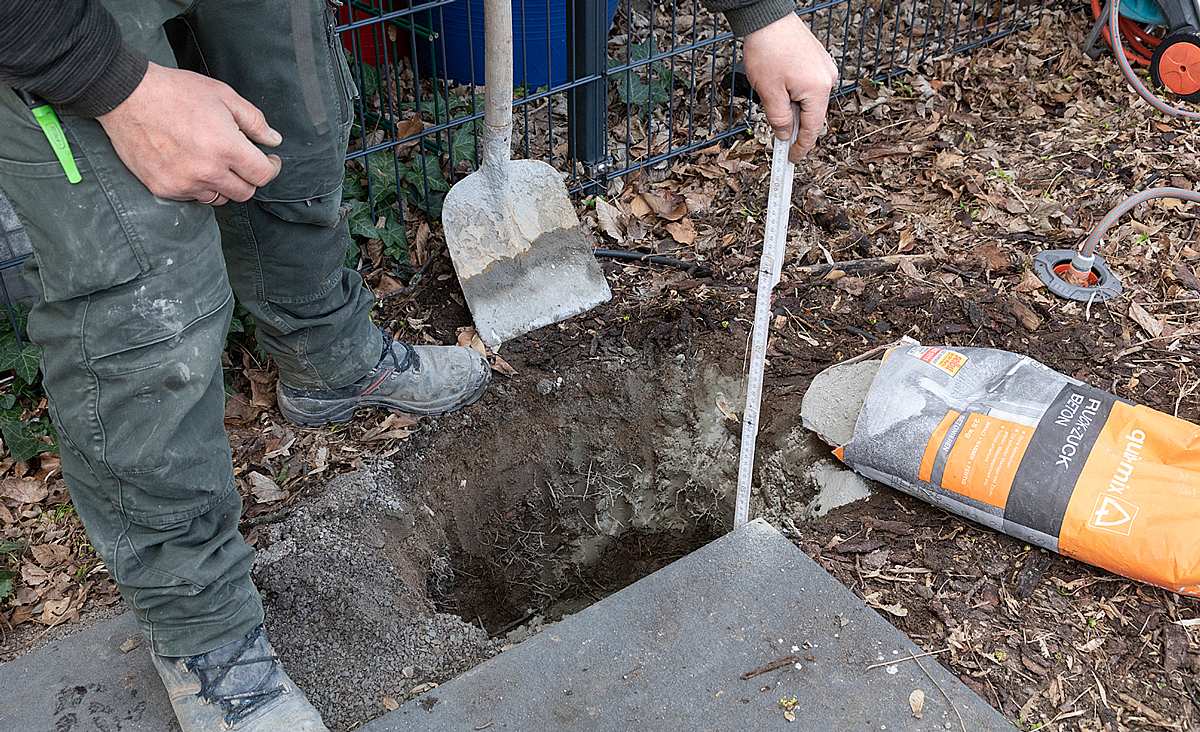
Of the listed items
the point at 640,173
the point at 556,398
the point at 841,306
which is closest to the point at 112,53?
the point at 556,398

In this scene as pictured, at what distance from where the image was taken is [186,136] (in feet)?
4.95

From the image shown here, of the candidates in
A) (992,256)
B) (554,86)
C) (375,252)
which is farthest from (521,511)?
(992,256)

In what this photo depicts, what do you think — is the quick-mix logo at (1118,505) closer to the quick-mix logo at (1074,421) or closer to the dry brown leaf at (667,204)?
the quick-mix logo at (1074,421)

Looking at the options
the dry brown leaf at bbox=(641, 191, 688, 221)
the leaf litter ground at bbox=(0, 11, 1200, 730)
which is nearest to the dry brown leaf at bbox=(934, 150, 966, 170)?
the leaf litter ground at bbox=(0, 11, 1200, 730)

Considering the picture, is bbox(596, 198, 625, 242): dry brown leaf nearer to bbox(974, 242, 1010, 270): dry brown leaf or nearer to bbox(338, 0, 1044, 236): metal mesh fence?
bbox(338, 0, 1044, 236): metal mesh fence

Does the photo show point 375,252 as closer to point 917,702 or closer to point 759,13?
point 759,13

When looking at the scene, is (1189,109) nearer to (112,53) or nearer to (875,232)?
(875,232)

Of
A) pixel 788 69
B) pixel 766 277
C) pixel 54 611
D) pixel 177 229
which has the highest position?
pixel 788 69

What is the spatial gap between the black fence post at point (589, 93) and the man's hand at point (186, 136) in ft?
6.12

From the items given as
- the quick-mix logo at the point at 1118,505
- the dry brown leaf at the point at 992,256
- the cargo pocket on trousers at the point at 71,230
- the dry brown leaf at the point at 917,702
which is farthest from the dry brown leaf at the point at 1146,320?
the cargo pocket on trousers at the point at 71,230

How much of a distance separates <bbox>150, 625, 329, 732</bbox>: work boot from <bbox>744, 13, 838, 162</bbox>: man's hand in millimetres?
1415

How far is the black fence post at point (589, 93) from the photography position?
3285 millimetres

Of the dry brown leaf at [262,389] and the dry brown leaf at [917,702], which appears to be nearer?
the dry brown leaf at [917,702]

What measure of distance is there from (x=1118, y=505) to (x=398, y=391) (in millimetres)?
1720
